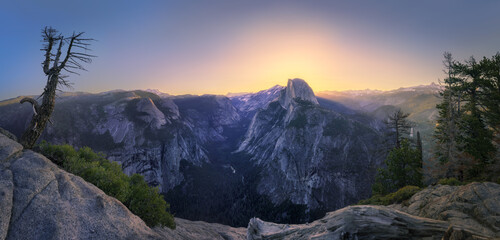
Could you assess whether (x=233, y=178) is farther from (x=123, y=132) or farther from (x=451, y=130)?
(x=451, y=130)

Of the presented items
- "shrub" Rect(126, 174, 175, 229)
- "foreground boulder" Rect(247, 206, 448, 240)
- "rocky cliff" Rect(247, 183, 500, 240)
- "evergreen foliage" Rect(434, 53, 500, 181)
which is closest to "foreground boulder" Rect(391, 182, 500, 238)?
"rocky cliff" Rect(247, 183, 500, 240)

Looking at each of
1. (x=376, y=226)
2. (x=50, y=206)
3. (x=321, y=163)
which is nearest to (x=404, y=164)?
(x=376, y=226)

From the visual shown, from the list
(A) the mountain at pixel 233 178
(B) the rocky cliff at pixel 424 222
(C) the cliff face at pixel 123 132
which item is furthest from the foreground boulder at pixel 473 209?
(C) the cliff face at pixel 123 132

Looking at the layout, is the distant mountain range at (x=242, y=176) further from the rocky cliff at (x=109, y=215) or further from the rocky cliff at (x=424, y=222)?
the rocky cliff at (x=109, y=215)

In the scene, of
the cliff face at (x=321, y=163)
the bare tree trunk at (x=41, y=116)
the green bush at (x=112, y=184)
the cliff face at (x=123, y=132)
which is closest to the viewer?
the bare tree trunk at (x=41, y=116)

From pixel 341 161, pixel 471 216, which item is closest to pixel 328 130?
pixel 341 161

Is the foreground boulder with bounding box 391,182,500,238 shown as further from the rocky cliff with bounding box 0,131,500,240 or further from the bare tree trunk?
the bare tree trunk

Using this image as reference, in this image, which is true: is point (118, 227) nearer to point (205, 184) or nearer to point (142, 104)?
point (205, 184)
